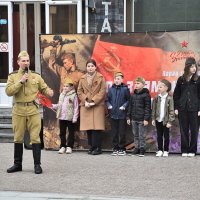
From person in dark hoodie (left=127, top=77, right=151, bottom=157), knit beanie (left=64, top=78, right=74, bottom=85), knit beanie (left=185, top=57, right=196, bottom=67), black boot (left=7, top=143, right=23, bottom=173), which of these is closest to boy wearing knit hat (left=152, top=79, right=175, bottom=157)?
person in dark hoodie (left=127, top=77, right=151, bottom=157)

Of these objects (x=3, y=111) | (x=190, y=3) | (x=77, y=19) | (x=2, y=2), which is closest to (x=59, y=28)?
(x=77, y=19)

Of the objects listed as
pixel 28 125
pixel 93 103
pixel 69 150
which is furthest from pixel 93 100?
pixel 28 125

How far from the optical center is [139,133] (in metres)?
9.36

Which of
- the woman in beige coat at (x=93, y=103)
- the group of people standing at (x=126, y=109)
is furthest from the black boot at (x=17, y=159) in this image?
the woman in beige coat at (x=93, y=103)

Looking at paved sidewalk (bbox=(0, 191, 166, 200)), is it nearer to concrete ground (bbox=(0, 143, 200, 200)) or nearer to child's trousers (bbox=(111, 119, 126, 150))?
concrete ground (bbox=(0, 143, 200, 200))

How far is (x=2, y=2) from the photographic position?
42.1 feet

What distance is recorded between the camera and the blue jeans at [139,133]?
9344 millimetres

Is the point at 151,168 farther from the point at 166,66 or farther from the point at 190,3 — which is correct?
the point at 190,3

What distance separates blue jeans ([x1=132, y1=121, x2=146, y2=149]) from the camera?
934 centimetres

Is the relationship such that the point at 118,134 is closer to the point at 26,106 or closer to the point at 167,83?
the point at 167,83

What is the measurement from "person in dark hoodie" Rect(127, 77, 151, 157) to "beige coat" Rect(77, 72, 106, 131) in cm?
54

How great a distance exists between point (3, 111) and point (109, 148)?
3442 mm

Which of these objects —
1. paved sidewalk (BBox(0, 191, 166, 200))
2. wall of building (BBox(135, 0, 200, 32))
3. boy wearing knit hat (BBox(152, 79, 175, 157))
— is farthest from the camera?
wall of building (BBox(135, 0, 200, 32))

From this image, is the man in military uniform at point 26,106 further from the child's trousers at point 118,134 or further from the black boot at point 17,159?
the child's trousers at point 118,134
